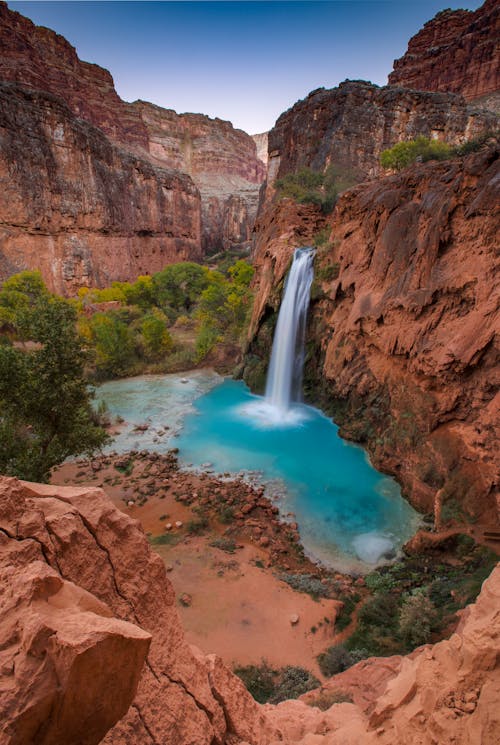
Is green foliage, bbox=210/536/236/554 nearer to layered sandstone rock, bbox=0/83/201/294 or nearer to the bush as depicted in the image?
the bush

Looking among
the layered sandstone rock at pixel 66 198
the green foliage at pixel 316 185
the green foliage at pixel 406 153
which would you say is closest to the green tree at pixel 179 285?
the layered sandstone rock at pixel 66 198

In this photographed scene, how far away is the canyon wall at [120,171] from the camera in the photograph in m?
30.2

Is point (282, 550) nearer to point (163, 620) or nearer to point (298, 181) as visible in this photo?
point (163, 620)

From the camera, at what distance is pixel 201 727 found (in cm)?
272

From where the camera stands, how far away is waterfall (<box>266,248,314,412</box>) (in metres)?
17.9

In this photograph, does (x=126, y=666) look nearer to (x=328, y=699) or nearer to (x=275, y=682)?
(x=328, y=699)

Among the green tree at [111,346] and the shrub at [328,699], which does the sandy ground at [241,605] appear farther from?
the green tree at [111,346]

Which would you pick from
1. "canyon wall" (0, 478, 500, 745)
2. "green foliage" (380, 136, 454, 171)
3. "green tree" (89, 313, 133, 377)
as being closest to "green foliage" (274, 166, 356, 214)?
"green foliage" (380, 136, 454, 171)

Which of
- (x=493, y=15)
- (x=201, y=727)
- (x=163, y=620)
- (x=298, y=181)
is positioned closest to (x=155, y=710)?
(x=201, y=727)

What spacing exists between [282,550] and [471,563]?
13.0 feet

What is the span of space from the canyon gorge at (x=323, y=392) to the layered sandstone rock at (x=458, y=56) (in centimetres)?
36

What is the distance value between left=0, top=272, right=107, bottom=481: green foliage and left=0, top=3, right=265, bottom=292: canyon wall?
2576 cm

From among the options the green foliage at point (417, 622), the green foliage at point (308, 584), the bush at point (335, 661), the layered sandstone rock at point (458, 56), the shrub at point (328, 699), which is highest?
the layered sandstone rock at point (458, 56)

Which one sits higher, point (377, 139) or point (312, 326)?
point (377, 139)
